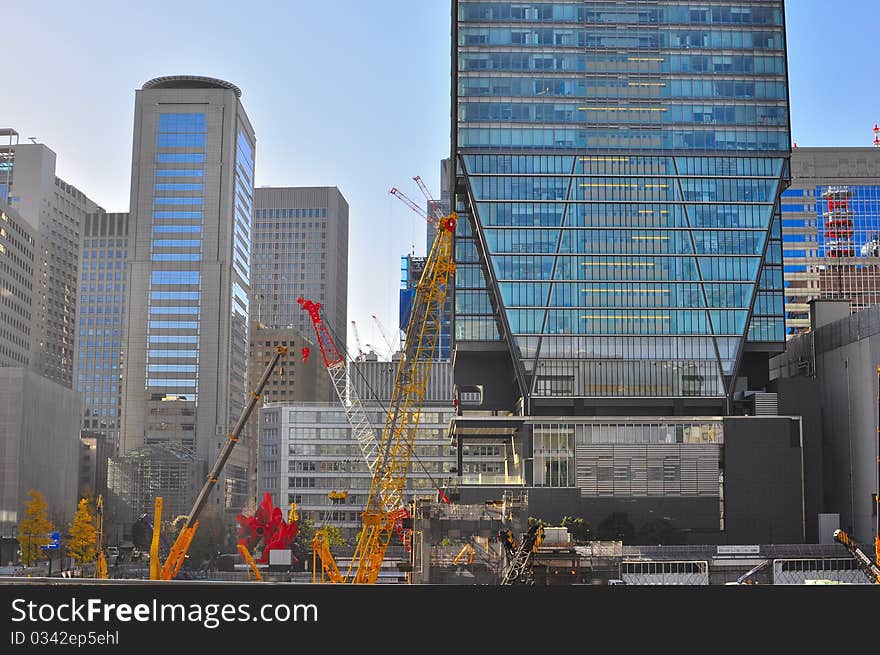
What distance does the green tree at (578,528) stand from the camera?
5901 inches

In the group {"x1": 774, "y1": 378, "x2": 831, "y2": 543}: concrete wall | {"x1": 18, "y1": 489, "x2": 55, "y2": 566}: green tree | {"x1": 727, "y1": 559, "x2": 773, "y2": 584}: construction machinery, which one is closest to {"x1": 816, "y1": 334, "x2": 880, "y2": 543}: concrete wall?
{"x1": 774, "y1": 378, "x2": 831, "y2": 543}: concrete wall

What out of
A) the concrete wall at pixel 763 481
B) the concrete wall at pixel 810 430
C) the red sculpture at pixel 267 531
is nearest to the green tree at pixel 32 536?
the red sculpture at pixel 267 531

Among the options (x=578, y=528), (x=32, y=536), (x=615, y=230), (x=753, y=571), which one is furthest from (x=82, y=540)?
(x=753, y=571)

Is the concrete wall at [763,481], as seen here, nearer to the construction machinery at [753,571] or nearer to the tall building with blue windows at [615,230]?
the tall building with blue windows at [615,230]

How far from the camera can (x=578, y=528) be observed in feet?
496

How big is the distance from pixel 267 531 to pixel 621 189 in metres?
74.1

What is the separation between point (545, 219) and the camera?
552 ft

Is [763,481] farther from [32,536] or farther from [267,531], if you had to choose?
[32,536]

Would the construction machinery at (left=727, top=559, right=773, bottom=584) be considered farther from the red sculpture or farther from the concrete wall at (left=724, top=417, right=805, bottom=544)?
the red sculpture

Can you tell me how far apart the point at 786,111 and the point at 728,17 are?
688 inches

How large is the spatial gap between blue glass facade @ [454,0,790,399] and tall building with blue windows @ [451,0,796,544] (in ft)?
0.87

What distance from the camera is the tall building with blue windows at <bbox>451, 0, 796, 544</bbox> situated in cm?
16462
